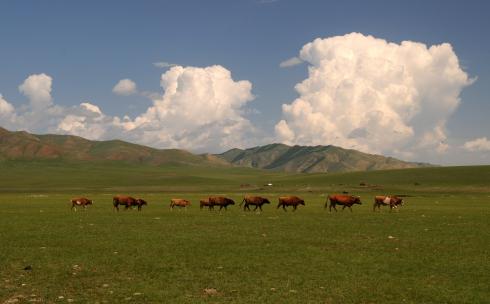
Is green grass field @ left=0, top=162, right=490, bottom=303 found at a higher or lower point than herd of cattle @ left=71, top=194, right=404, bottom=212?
lower

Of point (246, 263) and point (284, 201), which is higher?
point (284, 201)

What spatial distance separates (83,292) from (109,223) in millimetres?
20217

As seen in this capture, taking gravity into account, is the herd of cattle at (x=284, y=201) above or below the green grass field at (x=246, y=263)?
above

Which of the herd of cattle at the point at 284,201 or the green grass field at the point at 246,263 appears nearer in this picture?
the green grass field at the point at 246,263

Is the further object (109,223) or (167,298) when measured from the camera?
(109,223)

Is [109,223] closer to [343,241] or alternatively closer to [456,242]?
[343,241]

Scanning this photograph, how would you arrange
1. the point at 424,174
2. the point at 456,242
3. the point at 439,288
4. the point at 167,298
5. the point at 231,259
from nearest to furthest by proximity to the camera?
the point at 167,298 → the point at 439,288 → the point at 231,259 → the point at 456,242 → the point at 424,174

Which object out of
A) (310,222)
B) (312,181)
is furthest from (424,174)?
(310,222)

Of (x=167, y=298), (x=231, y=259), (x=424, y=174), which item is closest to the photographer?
(x=167, y=298)

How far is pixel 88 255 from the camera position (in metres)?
21.2

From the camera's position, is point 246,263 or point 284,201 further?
point 284,201

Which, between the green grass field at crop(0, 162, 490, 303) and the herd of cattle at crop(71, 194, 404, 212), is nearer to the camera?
the green grass field at crop(0, 162, 490, 303)

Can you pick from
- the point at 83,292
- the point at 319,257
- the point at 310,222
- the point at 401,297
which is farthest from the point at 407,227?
the point at 83,292

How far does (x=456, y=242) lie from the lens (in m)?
25.0
